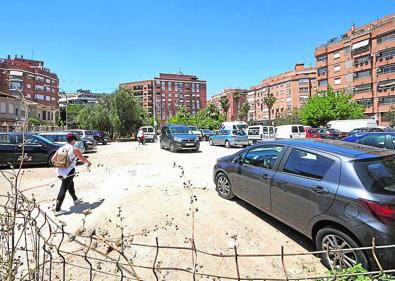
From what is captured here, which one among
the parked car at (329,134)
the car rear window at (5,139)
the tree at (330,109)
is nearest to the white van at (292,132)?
the parked car at (329,134)

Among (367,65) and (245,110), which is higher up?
(367,65)

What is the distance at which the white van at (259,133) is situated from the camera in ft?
81.5

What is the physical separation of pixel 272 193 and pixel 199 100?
399 ft

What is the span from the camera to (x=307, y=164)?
413 cm

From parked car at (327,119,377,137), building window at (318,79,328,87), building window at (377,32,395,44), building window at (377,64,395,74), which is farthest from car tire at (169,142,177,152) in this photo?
building window at (318,79,328,87)

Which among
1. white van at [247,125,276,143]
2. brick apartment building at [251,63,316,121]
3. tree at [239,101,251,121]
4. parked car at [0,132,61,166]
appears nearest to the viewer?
parked car at [0,132,61,166]

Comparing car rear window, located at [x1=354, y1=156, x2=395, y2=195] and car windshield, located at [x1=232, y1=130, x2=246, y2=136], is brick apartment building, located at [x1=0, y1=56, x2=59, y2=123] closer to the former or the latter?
car windshield, located at [x1=232, y1=130, x2=246, y2=136]

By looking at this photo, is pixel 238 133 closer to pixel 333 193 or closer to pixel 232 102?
pixel 333 193

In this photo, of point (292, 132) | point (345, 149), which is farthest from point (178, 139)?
point (345, 149)

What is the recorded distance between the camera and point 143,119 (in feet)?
150

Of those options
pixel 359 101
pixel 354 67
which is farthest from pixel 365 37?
pixel 359 101

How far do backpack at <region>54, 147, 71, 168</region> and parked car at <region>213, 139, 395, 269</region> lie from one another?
3.96 metres

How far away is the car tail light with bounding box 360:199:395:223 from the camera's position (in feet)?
10.2

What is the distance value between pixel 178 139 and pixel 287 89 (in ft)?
249
